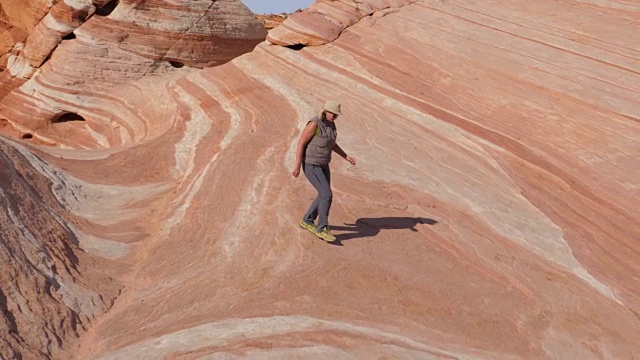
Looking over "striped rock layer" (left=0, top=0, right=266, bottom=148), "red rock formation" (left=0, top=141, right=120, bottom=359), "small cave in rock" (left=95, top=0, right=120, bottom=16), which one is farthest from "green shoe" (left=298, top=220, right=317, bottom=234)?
"small cave in rock" (left=95, top=0, right=120, bottom=16)

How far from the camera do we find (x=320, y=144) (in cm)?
686

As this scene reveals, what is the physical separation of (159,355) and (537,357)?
3.14 meters

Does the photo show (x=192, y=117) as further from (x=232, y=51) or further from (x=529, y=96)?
(x=232, y=51)

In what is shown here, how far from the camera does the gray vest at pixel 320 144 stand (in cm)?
685

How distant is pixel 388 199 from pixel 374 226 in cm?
83

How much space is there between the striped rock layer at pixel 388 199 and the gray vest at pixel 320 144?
0.95 metres

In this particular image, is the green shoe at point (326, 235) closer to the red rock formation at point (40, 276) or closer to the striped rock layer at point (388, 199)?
the striped rock layer at point (388, 199)

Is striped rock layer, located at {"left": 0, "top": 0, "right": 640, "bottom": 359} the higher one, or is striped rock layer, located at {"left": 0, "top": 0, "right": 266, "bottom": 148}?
striped rock layer, located at {"left": 0, "top": 0, "right": 640, "bottom": 359}

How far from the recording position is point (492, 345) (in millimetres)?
5848

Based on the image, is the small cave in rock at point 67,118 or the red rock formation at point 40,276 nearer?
the red rock formation at point 40,276

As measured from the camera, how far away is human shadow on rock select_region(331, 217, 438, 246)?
7.61 meters

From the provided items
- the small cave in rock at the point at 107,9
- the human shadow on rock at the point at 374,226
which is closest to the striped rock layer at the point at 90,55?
the small cave in rock at the point at 107,9

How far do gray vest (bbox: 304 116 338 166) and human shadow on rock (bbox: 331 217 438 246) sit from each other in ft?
3.29

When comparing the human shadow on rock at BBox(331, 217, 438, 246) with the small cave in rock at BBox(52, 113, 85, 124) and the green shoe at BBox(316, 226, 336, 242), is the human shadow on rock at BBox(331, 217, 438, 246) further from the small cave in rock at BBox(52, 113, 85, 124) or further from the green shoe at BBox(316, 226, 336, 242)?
the small cave in rock at BBox(52, 113, 85, 124)
